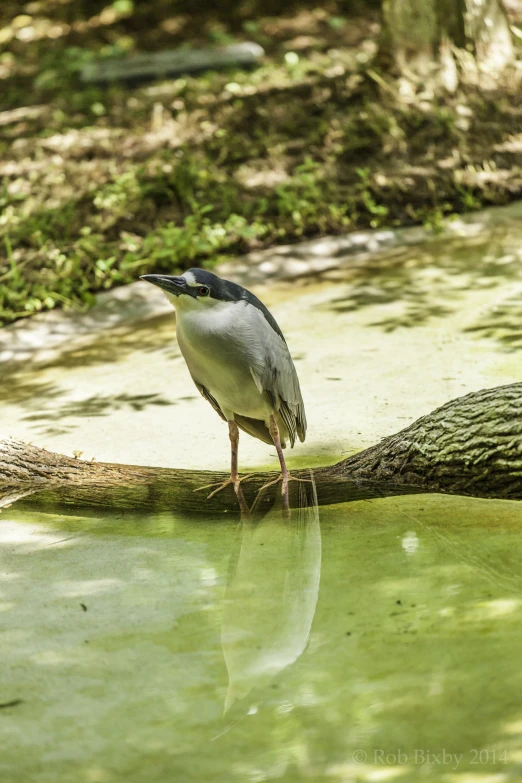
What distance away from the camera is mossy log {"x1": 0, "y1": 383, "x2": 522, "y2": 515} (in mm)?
4199

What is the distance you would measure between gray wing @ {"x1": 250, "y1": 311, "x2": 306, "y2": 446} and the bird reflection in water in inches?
13.9

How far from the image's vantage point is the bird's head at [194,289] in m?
4.09

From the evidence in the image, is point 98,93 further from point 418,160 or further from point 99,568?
point 99,568

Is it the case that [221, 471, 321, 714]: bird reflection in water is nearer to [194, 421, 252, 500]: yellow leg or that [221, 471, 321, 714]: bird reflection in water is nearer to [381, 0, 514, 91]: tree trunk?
[194, 421, 252, 500]: yellow leg

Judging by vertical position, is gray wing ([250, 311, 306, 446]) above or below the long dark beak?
below

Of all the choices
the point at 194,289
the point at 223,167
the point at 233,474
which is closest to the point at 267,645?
the point at 233,474

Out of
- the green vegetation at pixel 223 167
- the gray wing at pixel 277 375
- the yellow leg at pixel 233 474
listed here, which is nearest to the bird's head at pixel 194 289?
the gray wing at pixel 277 375

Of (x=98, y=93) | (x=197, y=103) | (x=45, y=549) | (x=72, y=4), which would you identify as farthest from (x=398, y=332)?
(x=72, y=4)

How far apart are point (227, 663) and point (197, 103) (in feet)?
30.8

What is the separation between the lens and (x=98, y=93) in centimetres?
1269

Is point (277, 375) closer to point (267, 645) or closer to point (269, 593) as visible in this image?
point (269, 593)

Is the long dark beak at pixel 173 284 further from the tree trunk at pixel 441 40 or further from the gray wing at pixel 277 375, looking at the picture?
the tree trunk at pixel 441 40

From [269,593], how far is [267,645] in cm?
40

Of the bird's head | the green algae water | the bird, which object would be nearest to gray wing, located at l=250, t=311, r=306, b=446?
the bird
